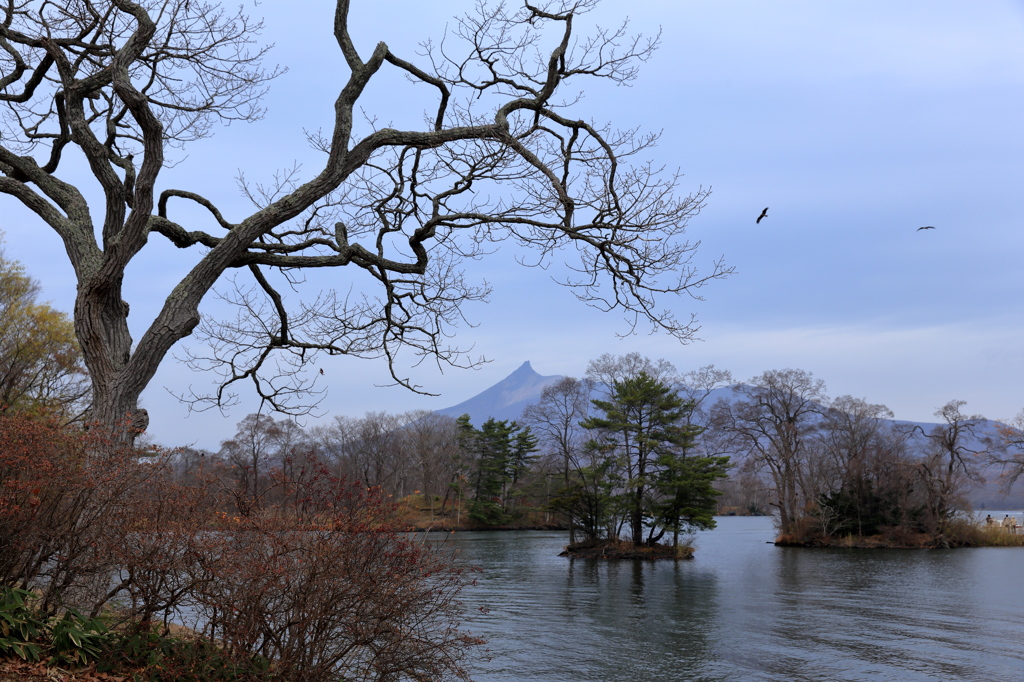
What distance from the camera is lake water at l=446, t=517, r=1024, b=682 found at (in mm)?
12805

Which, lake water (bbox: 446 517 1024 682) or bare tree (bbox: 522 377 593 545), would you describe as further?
bare tree (bbox: 522 377 593 545)

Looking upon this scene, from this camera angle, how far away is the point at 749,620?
17.9 meters

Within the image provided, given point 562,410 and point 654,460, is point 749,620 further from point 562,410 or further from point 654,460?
point 562,410

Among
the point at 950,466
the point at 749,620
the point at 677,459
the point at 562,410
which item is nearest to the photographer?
the point at 749,620

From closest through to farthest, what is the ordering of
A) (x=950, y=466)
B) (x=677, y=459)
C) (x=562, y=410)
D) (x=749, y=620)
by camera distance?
1. (x=749, y=620)
2. (x=677, y=459)
3. (x=950, y=466)
4. (x=562, y=410)

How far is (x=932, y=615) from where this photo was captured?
732 inches

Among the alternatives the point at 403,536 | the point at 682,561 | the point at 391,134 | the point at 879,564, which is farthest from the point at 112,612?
the point at 879,564

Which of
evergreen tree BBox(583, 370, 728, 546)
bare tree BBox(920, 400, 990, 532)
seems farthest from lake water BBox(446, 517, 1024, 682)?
bare tree BBox(920, 400, 990, 532)

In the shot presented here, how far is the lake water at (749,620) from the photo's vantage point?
42.0ft

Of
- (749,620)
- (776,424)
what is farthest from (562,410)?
(749,620)

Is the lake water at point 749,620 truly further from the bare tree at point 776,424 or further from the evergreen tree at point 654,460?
the bare tree at point 776,424

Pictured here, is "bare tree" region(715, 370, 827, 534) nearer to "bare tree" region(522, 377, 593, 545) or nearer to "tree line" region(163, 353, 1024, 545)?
"tree line" region(163, 353, 1024, 545)

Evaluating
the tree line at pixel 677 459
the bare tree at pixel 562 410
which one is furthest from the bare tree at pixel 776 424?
the bare tree at pixel 562 410

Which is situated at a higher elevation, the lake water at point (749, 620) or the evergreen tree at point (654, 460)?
the evergreen tree at point (654, 460)
